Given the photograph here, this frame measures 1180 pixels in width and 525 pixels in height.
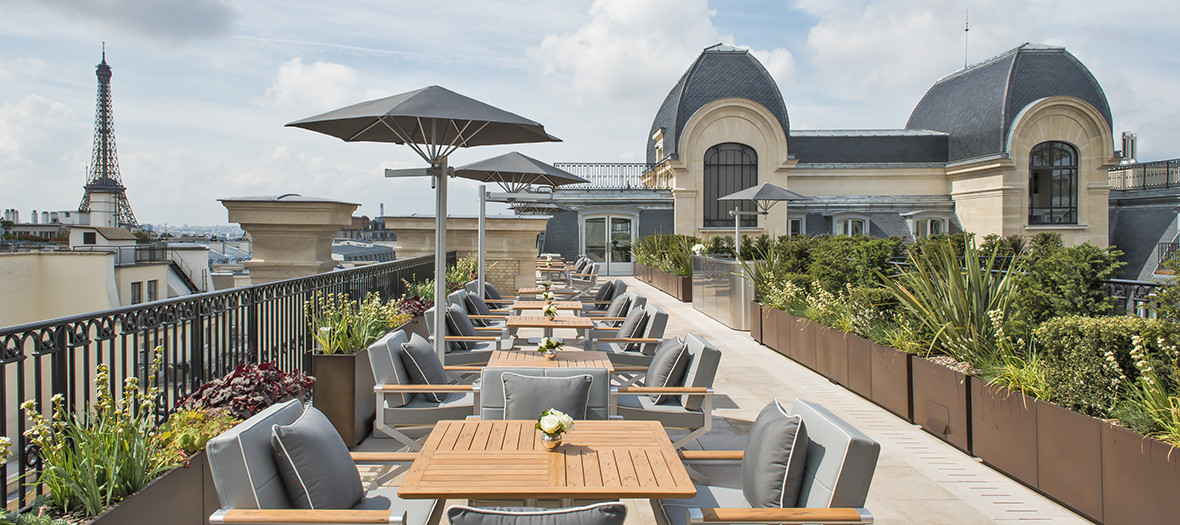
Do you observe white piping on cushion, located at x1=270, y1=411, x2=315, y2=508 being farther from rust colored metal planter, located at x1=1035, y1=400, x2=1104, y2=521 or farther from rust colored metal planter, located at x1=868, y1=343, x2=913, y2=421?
rust colored metal planter, located at x1=868, y1=343, x2=913, y2=421

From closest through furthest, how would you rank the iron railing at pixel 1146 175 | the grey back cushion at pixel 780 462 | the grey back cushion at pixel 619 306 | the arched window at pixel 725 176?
the grey back cushion at pixel 780 462
the grey back cushion at pixel 619 306
the arched window at pixel 725 176
the iron railing at pixel 1146 175

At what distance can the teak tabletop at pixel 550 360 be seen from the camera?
16.7ft

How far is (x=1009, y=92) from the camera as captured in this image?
27156 mm

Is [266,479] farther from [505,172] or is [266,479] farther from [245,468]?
[505,172]

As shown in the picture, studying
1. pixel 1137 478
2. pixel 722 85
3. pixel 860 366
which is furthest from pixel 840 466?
pixel 722 85

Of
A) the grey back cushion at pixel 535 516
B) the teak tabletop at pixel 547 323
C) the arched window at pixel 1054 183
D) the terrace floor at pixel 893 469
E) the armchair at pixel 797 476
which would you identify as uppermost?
the arched window at pixel 1054 183

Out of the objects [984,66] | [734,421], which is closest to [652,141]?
[984,66]

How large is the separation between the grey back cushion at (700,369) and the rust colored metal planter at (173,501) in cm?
282

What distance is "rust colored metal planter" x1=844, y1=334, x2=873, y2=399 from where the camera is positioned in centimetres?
678

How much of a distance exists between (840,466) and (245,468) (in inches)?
86.8

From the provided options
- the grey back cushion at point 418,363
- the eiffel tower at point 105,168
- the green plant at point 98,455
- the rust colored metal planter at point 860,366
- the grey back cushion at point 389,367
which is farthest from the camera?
the eiffel tower at point 105,168

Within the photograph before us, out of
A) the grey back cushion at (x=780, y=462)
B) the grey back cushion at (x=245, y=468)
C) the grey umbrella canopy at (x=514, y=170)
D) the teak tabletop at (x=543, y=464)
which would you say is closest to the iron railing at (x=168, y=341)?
the grey back cushion at (x=245, y=468)

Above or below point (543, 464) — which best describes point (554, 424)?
above

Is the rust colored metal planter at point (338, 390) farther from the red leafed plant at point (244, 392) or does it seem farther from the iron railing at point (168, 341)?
the red leafed plant at point (244, 392)
